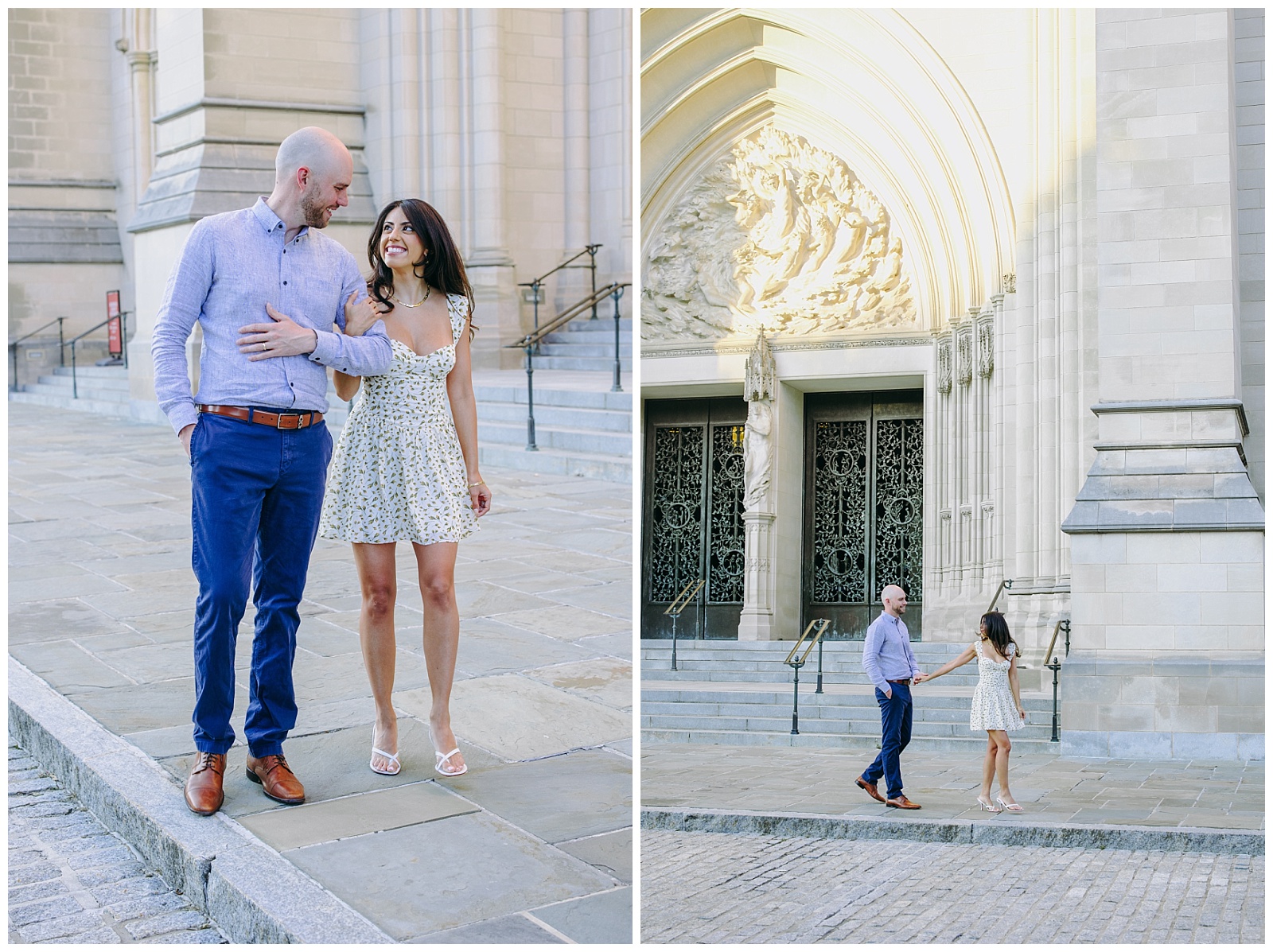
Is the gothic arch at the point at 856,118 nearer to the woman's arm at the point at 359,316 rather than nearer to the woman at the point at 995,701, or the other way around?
the woman at the point at 995,701

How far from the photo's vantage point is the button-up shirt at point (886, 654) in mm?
7180

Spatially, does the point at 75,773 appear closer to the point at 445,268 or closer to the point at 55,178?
the point at 445,268

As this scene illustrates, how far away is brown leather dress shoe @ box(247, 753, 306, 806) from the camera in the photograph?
3777 millimetres

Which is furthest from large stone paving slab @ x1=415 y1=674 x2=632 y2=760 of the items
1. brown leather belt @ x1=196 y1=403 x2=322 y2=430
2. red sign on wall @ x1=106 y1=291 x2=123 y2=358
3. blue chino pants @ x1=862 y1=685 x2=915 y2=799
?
red sign on wall @ x1=106 y1=291 x2=123 y2=358

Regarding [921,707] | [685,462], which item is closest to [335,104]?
[685,462]

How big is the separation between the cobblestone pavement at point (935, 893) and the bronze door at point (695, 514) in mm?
10116

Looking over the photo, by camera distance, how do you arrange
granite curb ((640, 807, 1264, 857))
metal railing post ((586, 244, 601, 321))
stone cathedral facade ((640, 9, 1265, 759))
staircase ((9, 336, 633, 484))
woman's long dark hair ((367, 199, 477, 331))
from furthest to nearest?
metal railing post ((586, 244, 601, 321)) < staircase ((9, 336, 633, 484)) < stone cathedral facade ((640, 9, 1265, 759)) < granite curb ((640, 807, 1264, 857)) < woman's long dark hair ((367, 199, 477, 331))

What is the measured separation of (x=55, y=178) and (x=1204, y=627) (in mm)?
21471

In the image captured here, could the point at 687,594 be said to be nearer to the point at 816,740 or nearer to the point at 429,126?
the point at 816,740

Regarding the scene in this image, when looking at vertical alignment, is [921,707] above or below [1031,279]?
below

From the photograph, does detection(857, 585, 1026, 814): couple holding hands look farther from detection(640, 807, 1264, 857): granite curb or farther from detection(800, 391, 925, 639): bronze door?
detection(800, 391, 925, 639): bronze door

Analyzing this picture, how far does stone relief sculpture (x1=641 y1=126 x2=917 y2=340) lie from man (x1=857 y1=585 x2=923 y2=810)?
9399 mm

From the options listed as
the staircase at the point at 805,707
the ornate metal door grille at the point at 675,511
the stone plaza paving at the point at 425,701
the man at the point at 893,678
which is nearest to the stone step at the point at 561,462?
the stone plaza paving at the point at 425,701

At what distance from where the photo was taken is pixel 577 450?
12.0 meters
